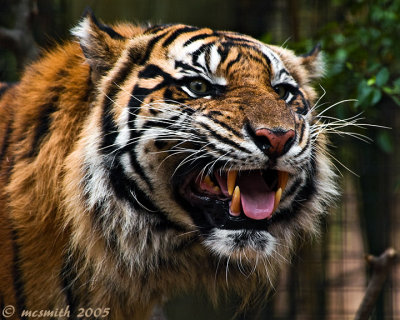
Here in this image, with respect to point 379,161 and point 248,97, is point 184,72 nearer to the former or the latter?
point 248,97

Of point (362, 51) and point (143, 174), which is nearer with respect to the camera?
point (143, 174)

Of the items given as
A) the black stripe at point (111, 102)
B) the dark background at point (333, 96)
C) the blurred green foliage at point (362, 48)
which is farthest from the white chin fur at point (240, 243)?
the dark background at point (333, 96)

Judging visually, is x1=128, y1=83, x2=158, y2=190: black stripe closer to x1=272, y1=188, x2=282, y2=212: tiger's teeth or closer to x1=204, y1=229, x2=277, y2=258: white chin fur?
x1=204, y1=229, x2=277, y2=258: white chin fur

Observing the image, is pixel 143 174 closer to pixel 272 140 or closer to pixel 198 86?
pixel 198 86

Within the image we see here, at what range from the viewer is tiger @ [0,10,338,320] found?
1.93 metres

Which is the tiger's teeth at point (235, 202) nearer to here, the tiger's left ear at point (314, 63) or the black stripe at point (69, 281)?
the black stripe at point (69, 281)

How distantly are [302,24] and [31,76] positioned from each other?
3.23m

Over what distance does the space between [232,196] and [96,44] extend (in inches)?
26.8

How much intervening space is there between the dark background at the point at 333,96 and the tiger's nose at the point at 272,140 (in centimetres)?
151

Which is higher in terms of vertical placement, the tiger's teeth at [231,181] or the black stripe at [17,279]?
the tiger's teeth at [231,181]

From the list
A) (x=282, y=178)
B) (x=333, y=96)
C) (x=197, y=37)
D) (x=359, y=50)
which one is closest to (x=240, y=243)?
(x=282, y=178)

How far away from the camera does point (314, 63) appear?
247 centimetres

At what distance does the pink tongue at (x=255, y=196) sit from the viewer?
1.92 m

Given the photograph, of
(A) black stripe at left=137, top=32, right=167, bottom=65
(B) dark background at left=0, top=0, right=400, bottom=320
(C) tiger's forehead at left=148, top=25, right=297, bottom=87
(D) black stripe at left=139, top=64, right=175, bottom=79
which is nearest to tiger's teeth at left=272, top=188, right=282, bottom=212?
(C) tiger's forehead at left=148, top=25, right=297, bottom=87
